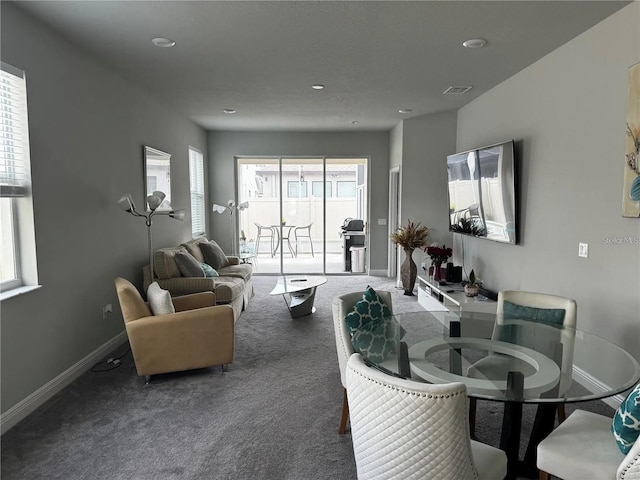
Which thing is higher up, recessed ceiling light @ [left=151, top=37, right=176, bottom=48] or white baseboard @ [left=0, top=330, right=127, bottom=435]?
recessed ceiling light @ [left=151, top=37, right=176, bottom=48]

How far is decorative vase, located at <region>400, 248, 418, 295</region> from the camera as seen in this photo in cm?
632

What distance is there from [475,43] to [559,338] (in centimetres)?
235

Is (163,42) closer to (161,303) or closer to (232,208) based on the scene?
(161,303)

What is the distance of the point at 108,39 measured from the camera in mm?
3303

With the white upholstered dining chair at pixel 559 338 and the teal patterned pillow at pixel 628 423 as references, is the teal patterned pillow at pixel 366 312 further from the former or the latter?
the teal patterned pillow at pixel 628 423

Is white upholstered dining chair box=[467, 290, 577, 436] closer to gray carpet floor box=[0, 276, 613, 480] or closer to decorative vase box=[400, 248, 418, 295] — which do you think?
gray carpet floor box=[0, 276, 613, 480]

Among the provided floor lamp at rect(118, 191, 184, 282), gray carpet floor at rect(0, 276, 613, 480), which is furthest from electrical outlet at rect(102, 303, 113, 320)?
floor lamp at rect(118, 191, 184, 282)

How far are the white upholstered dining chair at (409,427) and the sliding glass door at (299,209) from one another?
671 cm

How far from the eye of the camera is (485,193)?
187 inches

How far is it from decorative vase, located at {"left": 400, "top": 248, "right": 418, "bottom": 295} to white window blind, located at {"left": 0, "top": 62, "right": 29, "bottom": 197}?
4.82m

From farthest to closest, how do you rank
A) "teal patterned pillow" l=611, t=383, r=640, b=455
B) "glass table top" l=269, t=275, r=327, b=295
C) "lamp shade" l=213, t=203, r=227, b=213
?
1. "lamp shade" l=213, t=203, r=227, b=213
2. "glass table top" l=269, t=275, r=327, b=295
3. "teal patterned pillow" l=611, t=383, r=640, b=455

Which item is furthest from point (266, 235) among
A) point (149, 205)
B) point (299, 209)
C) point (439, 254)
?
point (149, 205)

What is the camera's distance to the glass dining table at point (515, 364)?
1.85 metres

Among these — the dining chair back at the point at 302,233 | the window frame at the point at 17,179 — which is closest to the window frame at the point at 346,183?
the dining chair back at the point at 302,233
